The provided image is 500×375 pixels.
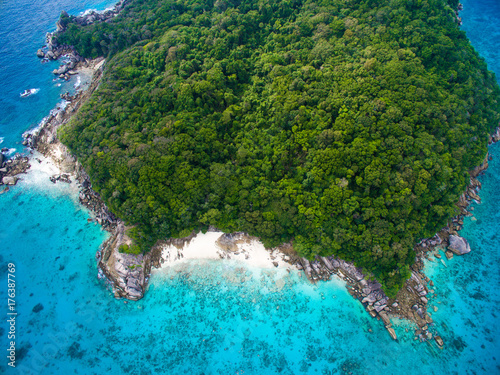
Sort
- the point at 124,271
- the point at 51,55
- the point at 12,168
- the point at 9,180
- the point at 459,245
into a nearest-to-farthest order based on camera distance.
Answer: the point at 124,271
the point at 459,245
the point at 9,180
the point at 12,168
the point at 51,55

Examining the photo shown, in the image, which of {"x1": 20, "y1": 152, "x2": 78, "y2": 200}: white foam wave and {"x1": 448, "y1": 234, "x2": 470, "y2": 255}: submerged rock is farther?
{"x1": 20, "y1": 152, "x2": 78, "y2": 200}: white foam wave

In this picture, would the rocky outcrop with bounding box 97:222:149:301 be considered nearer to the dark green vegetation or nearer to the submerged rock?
the dark green vegetation

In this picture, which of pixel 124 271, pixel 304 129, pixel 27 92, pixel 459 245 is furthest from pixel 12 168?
pixel 459 245

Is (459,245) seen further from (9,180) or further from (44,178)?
(9,180)

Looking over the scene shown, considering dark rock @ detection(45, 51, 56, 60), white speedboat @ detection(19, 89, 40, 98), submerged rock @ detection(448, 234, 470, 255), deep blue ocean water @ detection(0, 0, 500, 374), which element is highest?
dark rock @ detection(45, 51, 56, 60)

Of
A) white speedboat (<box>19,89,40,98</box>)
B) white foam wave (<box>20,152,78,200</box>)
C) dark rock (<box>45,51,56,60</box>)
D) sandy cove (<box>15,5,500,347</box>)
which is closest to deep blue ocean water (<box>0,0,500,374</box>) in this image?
sandy cove (<box>15,5,500,347</box>)

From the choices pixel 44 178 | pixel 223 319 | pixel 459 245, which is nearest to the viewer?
pixel 223 319

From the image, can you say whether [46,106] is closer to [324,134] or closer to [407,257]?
[324,134]
